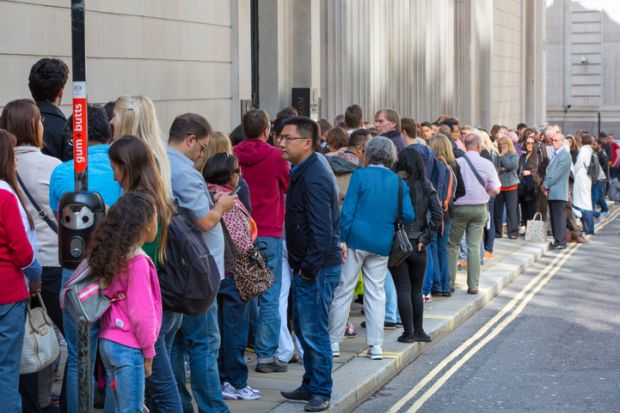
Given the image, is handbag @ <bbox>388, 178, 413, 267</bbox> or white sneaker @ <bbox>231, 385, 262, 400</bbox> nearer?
white sneaker @ <bbox>231, 385, 262, 400</bbox>

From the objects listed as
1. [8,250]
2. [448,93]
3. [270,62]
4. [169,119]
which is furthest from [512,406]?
[448,93]

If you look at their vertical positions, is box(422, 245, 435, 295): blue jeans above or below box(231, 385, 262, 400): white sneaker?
above

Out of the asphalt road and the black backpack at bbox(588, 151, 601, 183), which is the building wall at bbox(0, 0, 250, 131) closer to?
the asphalt road

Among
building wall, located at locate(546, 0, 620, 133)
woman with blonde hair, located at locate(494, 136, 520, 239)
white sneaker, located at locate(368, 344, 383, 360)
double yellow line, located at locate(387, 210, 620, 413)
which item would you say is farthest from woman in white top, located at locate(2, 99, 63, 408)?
building wall, located at locate(546, 0, 620, 133)

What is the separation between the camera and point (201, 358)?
704 cm

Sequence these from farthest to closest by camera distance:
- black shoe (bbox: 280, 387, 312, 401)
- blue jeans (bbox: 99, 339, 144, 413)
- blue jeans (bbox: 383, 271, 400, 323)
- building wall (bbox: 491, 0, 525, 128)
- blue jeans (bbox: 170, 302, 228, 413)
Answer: building wall (bbox: 491, 0, 525, 128), blue jeans (bbox: 383, 271, 400, 323), black shoe (bbox: 280, 387, 312, 401), blue jeans (bbox: 170, 302, 228, 413), blue jeans (bbox: 99, 339, 144, 413)

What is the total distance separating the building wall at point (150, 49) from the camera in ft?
34.2

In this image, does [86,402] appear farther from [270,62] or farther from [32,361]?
[270,62]

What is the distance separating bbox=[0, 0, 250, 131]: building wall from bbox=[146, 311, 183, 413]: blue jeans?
4219mm

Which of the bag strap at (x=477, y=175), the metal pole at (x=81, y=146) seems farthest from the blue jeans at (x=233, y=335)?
the bag strap at (x=477, y=175)

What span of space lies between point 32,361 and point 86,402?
0.72 m

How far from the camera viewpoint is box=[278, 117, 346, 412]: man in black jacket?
7969mm

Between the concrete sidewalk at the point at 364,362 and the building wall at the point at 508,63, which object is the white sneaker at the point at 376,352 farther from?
the building wall at the point at 508,63

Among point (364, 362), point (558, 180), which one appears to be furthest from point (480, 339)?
point (558, 180)
